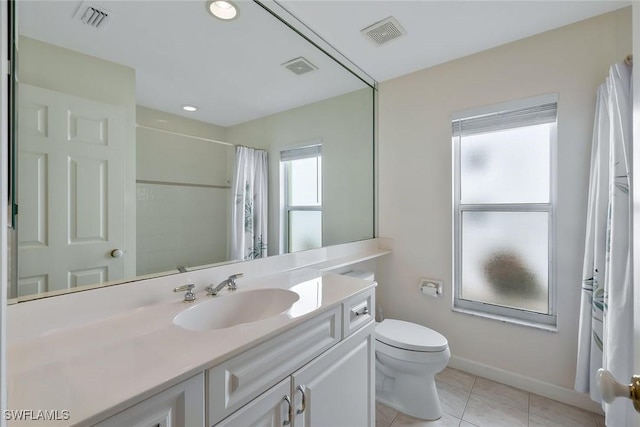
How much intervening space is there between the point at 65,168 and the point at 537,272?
2.59 m

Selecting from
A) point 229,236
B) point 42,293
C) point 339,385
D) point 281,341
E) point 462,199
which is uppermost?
point 462,199

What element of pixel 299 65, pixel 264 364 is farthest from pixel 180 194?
pixel 299 65

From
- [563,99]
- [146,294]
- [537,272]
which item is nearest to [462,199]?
[537,272]

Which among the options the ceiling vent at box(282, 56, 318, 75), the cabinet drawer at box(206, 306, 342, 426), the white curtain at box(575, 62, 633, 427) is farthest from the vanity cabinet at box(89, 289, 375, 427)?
the ceiling vent at box(282, 56, 318, 75)

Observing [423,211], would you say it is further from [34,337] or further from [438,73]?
[34,337]

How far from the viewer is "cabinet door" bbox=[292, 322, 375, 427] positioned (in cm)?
97

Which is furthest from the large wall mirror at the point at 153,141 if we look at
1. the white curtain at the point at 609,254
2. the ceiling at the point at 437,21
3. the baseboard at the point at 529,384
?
Answer: the white curtain at the point at 609,254

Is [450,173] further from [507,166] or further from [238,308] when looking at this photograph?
[238,308]

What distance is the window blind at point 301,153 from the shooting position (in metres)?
1.78

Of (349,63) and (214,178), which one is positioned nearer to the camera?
(214,178)

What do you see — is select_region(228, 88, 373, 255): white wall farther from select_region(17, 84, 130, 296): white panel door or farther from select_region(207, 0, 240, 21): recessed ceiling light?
select_region(17, 84, 130, 296): white panel door

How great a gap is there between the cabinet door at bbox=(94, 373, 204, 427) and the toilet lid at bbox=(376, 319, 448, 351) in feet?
4.19

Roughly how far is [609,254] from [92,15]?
2.54m

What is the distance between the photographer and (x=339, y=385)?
44.4 inches
